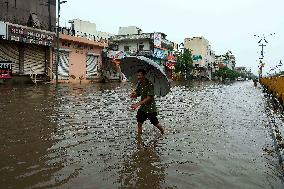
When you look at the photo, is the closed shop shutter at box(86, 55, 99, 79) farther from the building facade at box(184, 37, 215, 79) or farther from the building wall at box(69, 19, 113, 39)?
the building facade at box(184, 37, 215, 79)

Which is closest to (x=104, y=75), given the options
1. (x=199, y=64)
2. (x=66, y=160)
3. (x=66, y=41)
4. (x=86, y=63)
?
(x=86, y=63)

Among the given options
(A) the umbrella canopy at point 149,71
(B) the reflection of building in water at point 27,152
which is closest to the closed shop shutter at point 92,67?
(B) the reflection of building in water at point 27,152

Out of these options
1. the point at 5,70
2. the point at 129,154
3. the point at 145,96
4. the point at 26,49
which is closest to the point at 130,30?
the point at 26,49

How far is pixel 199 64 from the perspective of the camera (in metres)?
86.3

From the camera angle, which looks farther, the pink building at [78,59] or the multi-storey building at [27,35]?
the pink building at [78,59]

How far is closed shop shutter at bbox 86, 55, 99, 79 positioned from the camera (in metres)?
37.1

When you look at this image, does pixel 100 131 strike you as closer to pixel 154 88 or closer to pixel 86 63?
pixel 154 88

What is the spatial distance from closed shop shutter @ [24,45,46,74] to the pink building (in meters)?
1.21

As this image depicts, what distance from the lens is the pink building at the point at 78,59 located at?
3247cm

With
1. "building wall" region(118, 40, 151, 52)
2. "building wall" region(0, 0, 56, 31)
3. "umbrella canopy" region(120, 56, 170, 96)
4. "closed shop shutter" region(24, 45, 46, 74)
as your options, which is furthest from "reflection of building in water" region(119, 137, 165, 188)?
"building wall" region(118, 40, 151, 52)

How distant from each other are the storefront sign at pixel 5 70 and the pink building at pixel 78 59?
6.11m

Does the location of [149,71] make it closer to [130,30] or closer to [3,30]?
[3,30]

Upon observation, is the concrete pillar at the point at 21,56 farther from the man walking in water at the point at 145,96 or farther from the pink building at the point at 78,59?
the man walking in water at the point at 145,96

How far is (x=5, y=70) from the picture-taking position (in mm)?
23422
